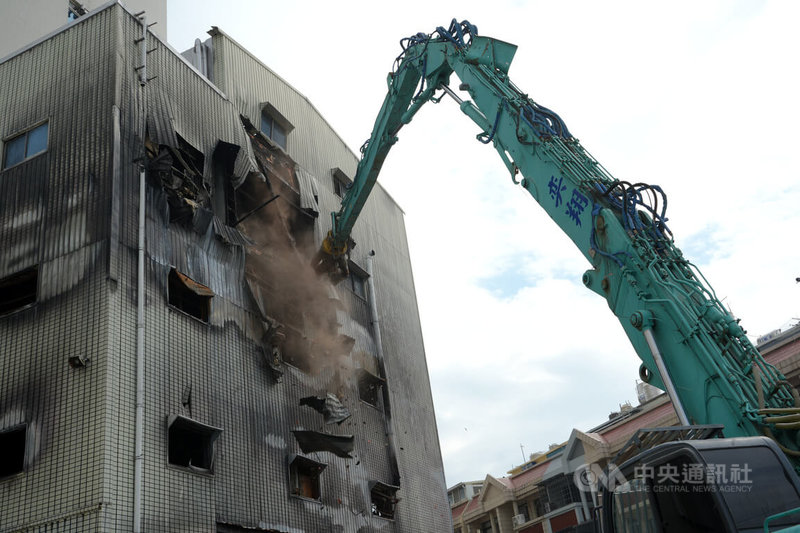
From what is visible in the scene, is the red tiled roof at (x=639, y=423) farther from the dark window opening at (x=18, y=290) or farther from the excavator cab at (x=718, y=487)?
the dark window opening at (x=18, y=290)

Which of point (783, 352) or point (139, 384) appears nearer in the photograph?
point (139, 384)

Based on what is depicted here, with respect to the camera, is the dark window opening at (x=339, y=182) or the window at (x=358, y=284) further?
the dark window opening at (x=339, y=182)

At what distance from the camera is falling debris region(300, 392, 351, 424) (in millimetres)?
17859

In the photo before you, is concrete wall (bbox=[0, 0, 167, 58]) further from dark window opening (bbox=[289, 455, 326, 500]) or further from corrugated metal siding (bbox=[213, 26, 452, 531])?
dark window opening (bbox=[289, 455, 326, 500])

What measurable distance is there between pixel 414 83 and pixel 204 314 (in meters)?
8.33

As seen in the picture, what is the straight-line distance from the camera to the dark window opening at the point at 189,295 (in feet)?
49.3

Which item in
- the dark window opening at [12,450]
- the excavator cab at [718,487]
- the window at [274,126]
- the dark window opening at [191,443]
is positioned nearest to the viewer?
the excavator cab at [718,487]

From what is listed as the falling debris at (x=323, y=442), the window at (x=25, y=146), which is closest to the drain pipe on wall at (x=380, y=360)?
the falling debris at (x=323, y=442)

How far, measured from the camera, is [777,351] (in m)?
23.7

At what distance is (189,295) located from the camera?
51.0ft

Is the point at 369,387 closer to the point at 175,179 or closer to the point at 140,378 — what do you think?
the point at 175,179

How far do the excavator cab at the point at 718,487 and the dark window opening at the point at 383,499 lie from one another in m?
13.8

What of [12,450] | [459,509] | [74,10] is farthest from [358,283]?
[459,509]

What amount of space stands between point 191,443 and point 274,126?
1218cm
